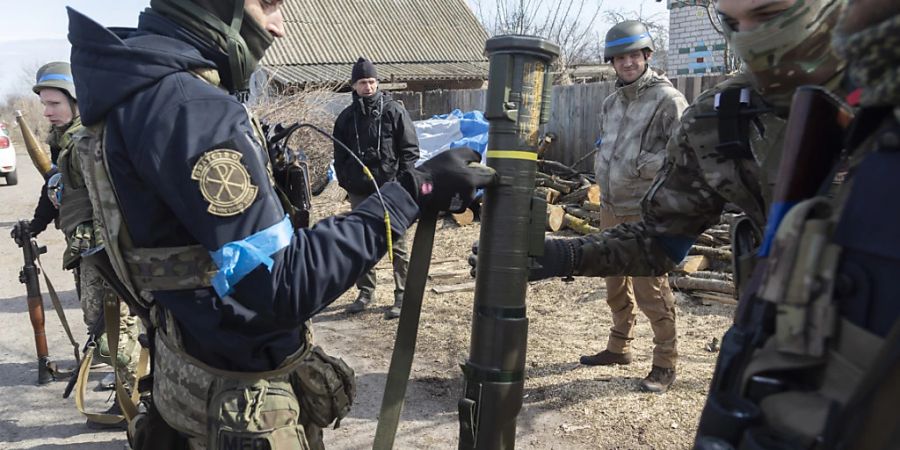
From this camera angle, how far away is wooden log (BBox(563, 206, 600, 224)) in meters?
7.84

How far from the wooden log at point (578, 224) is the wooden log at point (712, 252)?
1465 mm

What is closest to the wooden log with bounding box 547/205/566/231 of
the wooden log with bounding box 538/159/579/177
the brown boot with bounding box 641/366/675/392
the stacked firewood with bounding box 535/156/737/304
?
the stacked firewood with bounding box 535/156/737/304

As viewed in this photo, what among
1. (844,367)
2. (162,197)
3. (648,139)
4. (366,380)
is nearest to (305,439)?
(162,197)

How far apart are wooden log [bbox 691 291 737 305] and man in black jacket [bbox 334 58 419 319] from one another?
2.54 meters

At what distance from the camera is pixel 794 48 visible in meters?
1.82

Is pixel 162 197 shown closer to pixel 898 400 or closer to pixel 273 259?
pixel 273 259

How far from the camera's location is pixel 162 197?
169 centimetres

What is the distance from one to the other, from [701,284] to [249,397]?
187 inches

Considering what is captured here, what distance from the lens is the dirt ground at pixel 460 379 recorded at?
12.9ft

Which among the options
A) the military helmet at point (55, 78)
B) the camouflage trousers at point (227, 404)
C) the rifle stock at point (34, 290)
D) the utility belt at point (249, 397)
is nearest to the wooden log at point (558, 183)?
the military helmet at point (55, 78)

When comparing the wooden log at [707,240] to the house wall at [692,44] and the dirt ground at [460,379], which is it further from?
the house wall at [692,44]

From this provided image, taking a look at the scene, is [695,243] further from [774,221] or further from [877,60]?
[877,60]

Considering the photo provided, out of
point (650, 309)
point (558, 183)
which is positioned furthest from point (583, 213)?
point (650, 309)

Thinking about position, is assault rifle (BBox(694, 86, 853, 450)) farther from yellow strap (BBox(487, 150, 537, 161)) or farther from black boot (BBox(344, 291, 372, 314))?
black boot (BBox(344, 291, 372, 314))
